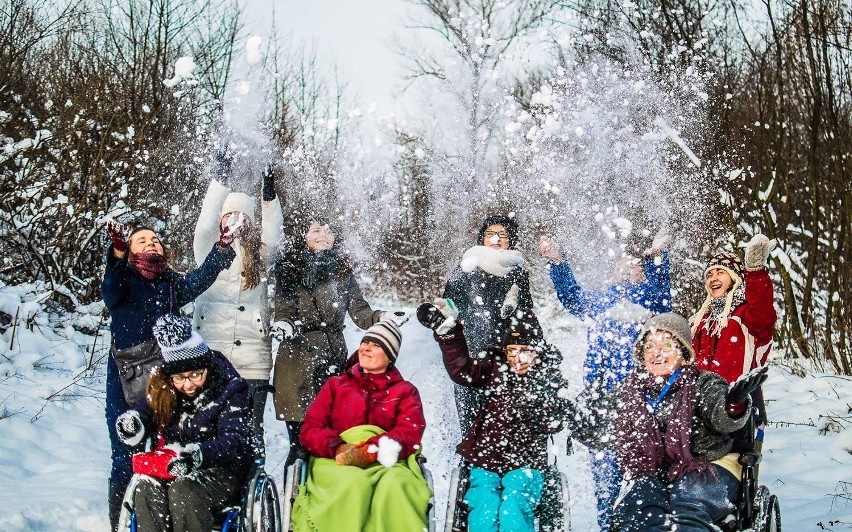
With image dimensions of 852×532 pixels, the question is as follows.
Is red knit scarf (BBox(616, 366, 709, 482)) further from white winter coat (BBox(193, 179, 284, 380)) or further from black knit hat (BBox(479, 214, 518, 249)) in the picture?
white winter coat (BBox(193, 179, 284, 380))

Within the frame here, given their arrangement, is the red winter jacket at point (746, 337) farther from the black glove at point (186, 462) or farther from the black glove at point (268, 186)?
the black glove at point (186, 462)

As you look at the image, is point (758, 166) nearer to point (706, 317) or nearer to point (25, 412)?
point (706, 317)

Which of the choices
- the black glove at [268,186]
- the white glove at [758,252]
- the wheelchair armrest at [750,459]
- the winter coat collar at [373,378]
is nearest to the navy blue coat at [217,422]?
the winter coat collar at [373,378]

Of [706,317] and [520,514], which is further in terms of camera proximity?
[706,317]

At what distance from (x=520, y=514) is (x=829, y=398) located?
5365 millimetres

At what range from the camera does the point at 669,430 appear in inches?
146

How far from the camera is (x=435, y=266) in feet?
63.9

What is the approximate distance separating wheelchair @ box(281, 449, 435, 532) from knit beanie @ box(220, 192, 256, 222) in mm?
1700

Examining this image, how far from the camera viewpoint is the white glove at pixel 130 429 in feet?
11.8

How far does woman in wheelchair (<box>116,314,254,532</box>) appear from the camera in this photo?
3467mm

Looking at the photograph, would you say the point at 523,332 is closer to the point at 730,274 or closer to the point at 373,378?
the point at 373,378

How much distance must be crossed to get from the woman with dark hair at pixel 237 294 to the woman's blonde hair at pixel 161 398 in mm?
922

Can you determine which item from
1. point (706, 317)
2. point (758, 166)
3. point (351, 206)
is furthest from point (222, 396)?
point (351, 206)

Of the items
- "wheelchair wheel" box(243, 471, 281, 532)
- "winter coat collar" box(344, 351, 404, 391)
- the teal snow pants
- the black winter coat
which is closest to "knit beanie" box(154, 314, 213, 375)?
"wheelchair wheel" box(243, 471, 281, 532)
